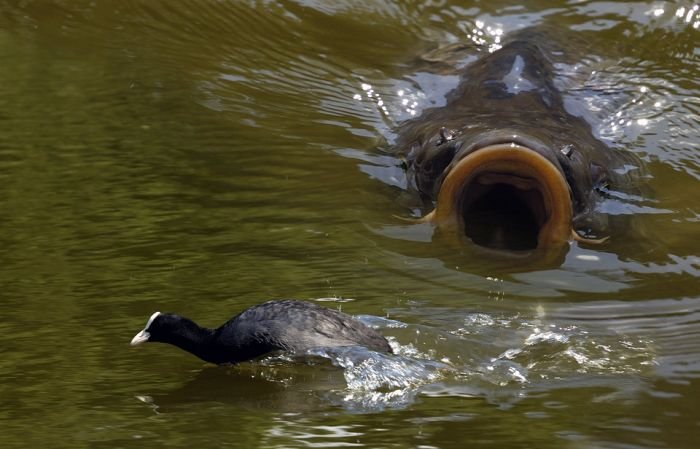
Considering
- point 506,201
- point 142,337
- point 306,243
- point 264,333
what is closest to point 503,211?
point 506,201

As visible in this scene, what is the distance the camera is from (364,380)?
14.4 ft

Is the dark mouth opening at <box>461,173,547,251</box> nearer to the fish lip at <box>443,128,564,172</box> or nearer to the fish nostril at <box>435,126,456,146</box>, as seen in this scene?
the fish lip at <box>443,128,564,172</box>

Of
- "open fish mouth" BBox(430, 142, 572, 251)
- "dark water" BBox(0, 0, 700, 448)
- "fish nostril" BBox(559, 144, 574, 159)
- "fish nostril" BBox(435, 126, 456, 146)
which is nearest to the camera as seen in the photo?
"dark water" BBox(0, 0, 700, 448)

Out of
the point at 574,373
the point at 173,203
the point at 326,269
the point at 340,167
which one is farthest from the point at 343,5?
the point at 574,373

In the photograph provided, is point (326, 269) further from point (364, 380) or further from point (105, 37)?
point (105, 37)

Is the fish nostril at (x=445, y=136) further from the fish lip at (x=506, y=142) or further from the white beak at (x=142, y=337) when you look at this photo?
the white beak at (x=142, y=337)

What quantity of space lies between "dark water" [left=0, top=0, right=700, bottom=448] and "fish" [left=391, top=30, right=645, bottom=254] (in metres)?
0.16

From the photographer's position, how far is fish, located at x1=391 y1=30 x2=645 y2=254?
232 inches

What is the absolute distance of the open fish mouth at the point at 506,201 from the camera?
5.86 metres

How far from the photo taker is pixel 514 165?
5.91 metres

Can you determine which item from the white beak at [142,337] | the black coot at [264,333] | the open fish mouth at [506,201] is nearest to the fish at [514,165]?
the open fish mouth at [506,201]

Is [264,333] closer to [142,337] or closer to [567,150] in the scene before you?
[142,337]

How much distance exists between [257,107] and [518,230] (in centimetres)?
206

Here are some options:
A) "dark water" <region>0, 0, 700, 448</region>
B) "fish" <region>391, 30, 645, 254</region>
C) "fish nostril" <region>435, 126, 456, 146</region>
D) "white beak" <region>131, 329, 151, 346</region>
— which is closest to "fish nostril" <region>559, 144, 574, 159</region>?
"fish" <region>391, 30, 645, 254</region>
